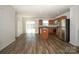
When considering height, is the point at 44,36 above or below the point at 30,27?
below

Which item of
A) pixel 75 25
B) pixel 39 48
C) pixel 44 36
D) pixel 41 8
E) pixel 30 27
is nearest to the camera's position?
pixel 39 48

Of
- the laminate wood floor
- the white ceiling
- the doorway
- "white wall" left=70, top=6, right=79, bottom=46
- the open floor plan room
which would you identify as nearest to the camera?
the laminate wood floor

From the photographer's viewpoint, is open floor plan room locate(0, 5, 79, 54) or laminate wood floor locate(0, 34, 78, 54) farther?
open floor plan room locate(0, 5, 79, 54)

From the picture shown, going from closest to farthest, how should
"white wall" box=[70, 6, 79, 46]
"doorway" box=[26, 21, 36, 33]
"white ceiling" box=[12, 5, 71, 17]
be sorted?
"white wall" box=[70, 6, 79, 46]
"white ceiling" box=[12, 5, 71, 17]
"doorway" box=[26, 21, 36, 33]

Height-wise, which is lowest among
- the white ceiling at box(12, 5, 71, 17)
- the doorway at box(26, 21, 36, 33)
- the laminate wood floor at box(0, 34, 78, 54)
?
the laminate wood floor at box(0, 34, 78, 54)

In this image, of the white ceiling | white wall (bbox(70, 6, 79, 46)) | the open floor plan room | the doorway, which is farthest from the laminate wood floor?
the doorway

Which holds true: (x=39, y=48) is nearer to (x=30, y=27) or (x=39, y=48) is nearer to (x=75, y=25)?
(x=75, y=25)

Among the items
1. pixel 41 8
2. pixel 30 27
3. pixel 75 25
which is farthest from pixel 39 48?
pixel 30 27

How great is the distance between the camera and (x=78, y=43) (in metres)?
5.75

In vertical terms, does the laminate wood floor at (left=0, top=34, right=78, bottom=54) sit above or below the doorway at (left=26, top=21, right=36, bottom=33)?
below

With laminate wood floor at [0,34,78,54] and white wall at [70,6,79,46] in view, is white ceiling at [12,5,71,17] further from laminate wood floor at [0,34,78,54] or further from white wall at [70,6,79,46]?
laminate wood floor at [0,34,78,54]

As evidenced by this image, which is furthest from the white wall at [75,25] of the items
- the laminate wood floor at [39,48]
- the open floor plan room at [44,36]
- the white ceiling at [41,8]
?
the white ceiling at [41,8]

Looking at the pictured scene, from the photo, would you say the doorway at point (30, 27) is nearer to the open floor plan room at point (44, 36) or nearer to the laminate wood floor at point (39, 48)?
the open floor plan room at point (44, 36)

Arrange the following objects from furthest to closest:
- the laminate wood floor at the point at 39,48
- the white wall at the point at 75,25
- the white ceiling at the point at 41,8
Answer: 1. the white ceiling at the point at 41,8
2. the white wall at the point at 75,25
3. the laminate wood floor at the point at 39,48
